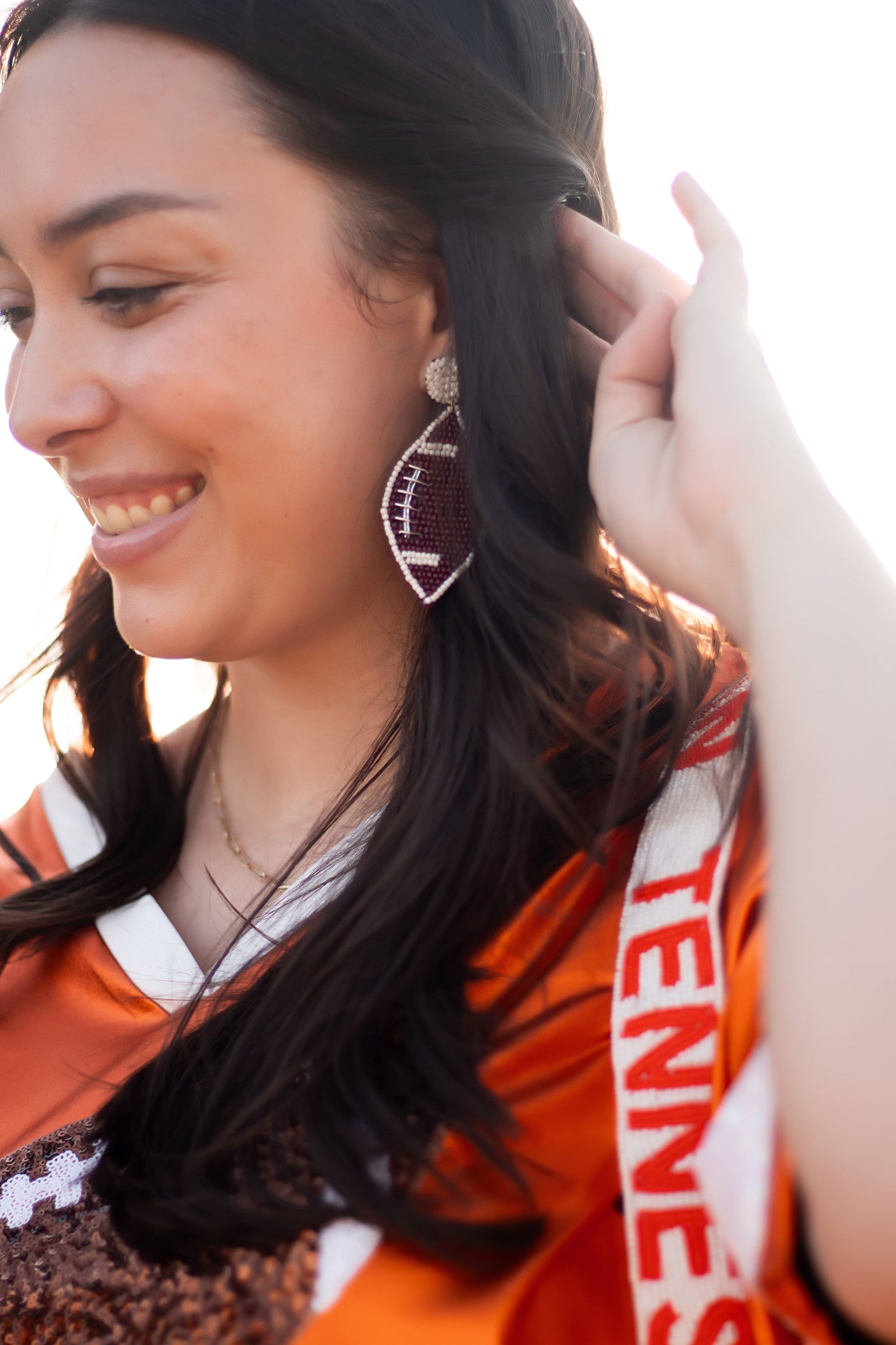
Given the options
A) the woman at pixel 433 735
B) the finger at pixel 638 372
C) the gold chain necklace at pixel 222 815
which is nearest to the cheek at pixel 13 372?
the woman at pixel 433 735

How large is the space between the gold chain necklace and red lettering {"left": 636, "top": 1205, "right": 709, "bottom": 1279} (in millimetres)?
577

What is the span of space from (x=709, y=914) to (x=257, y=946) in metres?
0.55

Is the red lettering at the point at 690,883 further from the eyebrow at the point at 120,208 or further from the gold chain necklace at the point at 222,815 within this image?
the eyebrow at the point at 120,208

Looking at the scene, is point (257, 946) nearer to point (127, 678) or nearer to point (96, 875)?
point (96, 875)

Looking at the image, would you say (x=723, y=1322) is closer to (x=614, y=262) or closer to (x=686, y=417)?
(x=686, y=417)

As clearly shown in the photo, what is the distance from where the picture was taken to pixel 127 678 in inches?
72.1

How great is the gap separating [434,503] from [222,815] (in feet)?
1.88

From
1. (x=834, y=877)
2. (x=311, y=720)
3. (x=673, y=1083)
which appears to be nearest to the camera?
(x=834, y=877)

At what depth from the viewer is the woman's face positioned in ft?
3.87

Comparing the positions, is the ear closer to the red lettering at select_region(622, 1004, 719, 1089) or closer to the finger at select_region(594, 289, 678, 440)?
the finger at select_region(594, 289, 678, 440)

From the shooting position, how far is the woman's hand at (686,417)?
97 centimetres

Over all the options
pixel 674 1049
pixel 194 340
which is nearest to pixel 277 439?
pixel 194 340

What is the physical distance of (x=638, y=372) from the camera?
1.19 meters

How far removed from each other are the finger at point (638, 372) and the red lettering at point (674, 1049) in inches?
22.1
